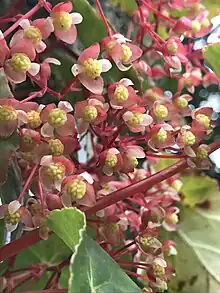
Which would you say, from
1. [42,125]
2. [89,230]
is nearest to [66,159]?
[42,125]

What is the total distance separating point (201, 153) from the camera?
0.57 metres

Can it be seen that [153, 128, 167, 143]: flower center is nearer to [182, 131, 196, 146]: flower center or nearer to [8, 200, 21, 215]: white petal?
[182, 131, 196, 146]: flower center

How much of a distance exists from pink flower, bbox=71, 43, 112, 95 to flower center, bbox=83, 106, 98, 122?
0.02 metres

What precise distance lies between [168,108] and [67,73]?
4.7 inches

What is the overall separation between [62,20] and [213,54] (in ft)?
0.50

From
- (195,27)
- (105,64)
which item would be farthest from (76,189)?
(195,27)

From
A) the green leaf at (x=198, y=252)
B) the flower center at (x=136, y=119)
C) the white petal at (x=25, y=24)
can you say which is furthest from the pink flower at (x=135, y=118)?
the green leaf at (x=198, y=252)

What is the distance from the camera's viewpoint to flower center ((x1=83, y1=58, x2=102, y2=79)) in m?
0.54

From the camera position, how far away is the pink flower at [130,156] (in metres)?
0.55

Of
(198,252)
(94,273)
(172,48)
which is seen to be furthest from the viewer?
(198,252)

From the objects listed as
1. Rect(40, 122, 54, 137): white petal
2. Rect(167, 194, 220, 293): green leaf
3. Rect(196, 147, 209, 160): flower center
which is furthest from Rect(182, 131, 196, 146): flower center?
Answer: Rect(167, 194, 220, 293): green leaf

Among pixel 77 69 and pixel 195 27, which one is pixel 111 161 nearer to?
pixel 77 69

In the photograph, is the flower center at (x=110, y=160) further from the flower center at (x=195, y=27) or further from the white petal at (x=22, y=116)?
the flower center at (x=195, y=27)

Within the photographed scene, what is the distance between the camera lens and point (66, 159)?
0.53 metres
